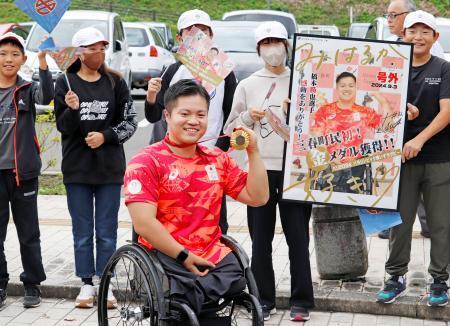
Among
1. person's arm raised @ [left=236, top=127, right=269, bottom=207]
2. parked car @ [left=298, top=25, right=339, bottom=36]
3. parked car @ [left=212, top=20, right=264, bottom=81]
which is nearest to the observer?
person's arm raised @ [left=236, top=127, right=269, bottom=207]

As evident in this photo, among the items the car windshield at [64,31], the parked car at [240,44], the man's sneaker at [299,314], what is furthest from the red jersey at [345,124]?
the car windshield at [64,31]

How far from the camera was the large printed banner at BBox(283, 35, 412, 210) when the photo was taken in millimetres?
5797

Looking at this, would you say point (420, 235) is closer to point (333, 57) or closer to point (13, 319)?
point (333, 57)

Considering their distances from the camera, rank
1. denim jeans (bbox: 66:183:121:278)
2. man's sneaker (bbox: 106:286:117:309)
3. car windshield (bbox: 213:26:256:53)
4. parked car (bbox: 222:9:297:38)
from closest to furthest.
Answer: man's sneaker (bbox: 106:286:117:309), denim jeans (bbox: 66:183:121:278), car windshield (bbox: 213:26:256:53), parked car (bbox: 222:9:297:38)

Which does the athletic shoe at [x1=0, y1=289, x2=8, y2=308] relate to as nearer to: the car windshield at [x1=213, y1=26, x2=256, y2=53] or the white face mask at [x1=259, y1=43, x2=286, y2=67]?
the white face mask at [x1=259, y1=43, x2=286, y2=67]

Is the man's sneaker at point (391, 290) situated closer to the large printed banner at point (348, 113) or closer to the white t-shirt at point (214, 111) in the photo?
the large printed banner at point (348, 113)

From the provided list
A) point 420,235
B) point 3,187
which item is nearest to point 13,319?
point 3,187

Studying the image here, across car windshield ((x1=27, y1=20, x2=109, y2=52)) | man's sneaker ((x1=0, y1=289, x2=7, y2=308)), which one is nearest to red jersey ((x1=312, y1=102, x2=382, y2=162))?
man's sneaker ((x1=0, y1=289, x2=7, y2=308))

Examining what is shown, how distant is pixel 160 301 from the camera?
4.22m

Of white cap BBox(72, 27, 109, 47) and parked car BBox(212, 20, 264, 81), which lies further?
parked car BBox(212, 20, 264, 81)

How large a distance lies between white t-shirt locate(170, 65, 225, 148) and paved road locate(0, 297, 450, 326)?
1236 millimetres

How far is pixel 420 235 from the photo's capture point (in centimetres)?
774

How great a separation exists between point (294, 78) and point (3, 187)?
79.4 inches

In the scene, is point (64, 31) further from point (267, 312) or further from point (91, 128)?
point (267, 312)
